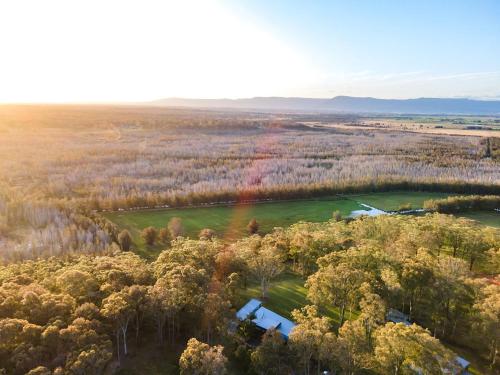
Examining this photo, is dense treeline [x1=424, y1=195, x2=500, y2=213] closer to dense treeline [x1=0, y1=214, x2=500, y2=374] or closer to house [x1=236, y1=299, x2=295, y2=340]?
dense treeline [x1=0, y1=214, x2=500, y2=374]

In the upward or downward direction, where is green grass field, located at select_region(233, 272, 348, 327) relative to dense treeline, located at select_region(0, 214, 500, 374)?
downward

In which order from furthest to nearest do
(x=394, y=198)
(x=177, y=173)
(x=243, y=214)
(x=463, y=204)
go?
1. (x=177, y=173)
2. (x=394, y=198)
3. (x=463, y=204)
4. (x=243, y=214)

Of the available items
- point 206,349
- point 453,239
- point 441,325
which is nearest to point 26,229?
point 206,349

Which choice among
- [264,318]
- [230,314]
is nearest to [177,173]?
[264,318]

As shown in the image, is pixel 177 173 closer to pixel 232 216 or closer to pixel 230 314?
pixel 232 216

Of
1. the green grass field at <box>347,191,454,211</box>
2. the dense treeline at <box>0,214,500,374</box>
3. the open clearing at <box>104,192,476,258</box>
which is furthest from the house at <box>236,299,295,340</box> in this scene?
the green grass field at <box>347,191,454,211</box>

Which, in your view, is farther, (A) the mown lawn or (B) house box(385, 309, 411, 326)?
(A) the mown lawn
